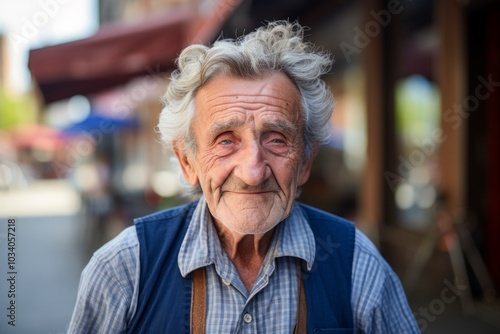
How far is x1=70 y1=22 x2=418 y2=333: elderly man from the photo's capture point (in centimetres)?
163

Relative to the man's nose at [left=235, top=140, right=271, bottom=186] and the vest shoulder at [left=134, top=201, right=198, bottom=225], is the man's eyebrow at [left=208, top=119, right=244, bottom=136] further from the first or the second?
the vest shoulder at [left=134, top=201, right=198, bottom=225]

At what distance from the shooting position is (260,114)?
1.63 metres

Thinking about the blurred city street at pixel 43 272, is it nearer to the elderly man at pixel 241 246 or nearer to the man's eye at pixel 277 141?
the elderly man at pixel 241 246

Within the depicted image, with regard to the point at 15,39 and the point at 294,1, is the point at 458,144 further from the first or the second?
the point at 15,39

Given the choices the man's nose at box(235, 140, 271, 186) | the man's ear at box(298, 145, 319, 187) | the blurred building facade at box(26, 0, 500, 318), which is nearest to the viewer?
the man's nose at box(235, 140, 271, 186)

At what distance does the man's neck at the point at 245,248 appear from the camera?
1735 millimetres

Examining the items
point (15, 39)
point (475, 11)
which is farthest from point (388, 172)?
point (15, 39)

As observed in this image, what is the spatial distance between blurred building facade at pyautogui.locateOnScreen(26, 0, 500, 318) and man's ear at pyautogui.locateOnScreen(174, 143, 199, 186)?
3.36 ft

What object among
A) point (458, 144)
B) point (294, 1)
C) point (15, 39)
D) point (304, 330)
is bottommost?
point (304, 330)

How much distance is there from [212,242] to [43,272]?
641cm

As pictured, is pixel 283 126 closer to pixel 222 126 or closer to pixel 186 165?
pixel 222 126

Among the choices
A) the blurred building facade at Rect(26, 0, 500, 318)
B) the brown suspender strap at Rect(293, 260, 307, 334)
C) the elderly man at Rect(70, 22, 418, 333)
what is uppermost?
the blurred building facade at Rect(26, 0, 500, 318)

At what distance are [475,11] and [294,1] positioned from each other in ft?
8.56

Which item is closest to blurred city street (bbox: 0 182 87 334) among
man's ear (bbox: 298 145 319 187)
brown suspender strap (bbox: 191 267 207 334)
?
brown suspender strap (bbox: 191 267 207 334)
